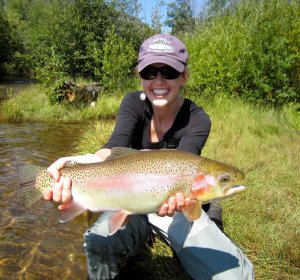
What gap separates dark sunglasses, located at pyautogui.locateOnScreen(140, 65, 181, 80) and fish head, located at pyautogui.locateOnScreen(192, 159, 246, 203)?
92cm

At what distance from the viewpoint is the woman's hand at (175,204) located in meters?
2.57

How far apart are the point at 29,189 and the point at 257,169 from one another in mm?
3845

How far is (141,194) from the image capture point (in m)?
2.57

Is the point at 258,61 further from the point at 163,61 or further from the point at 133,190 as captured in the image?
the point at 133,190

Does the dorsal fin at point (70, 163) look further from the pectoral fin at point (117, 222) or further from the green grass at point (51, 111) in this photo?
the green grass at point (51, 111)

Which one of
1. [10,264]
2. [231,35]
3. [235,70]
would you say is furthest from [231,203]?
[231,35]

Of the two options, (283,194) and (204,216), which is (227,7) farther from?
(204,216)

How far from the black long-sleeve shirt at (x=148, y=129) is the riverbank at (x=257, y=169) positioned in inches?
40.1

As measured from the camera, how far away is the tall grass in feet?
11.1

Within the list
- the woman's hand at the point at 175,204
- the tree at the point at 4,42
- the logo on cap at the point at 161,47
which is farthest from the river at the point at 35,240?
the tree at the point at 4,42

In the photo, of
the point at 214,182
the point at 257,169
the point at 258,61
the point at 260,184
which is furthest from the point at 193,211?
the point at 258,61

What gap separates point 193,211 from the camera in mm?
2584

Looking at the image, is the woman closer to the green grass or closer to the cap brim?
the cap brim

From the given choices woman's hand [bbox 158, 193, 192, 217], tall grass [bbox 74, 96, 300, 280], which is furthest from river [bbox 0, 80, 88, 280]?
woman's hand [bbox 158, 193, 192, 217]
